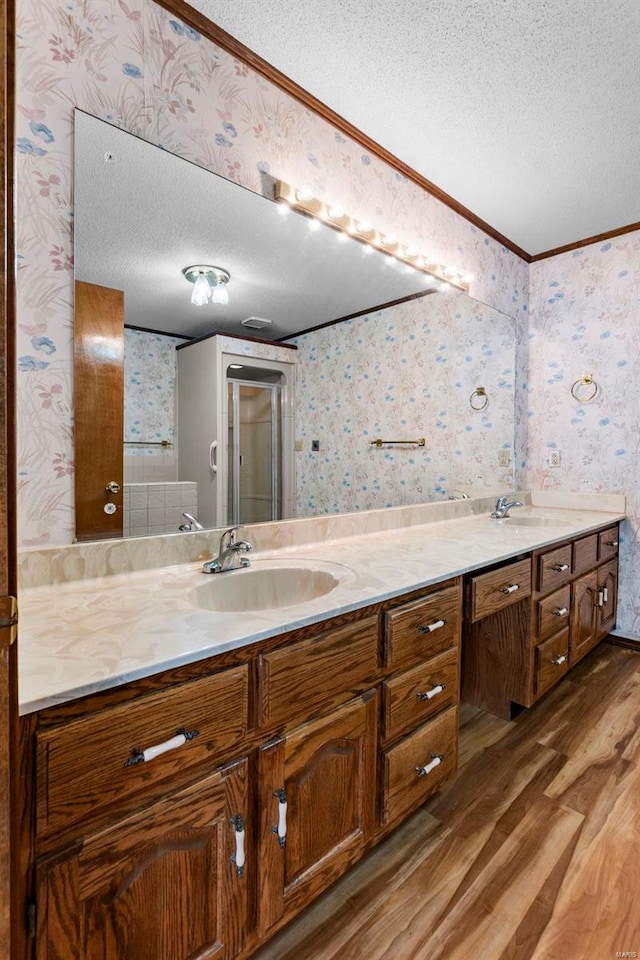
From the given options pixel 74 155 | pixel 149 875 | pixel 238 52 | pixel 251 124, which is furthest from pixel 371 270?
pixel 149 875

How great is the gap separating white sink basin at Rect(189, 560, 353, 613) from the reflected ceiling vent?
777 mm

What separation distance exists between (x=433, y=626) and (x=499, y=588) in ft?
1.46

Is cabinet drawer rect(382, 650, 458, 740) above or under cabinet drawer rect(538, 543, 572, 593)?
under

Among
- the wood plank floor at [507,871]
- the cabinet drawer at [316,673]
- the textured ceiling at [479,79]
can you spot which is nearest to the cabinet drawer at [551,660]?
the wood plank floor at [507,871]

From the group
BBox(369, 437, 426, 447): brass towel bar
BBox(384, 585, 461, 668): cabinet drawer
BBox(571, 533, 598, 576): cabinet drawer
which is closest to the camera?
BBox(384, 585, 461, 668): cabinet drawer

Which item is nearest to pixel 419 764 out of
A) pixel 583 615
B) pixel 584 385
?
pixel 583 615

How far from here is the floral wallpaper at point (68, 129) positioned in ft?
3.52

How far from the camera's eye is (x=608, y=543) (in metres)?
2.48

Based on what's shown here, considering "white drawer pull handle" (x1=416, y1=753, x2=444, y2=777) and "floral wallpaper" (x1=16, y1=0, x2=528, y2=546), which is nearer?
"floral wallpaper" (x1=16, y1=0, x2=528, y2=546)

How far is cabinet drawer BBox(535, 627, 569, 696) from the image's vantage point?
189 cm

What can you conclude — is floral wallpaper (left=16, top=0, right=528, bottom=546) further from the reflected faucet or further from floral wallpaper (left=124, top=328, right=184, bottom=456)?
the reflected faucet

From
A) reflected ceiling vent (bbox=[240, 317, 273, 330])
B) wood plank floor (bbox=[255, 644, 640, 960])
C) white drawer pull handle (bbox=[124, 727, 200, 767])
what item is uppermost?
reflected ceiling vent (bbox=[240, 317, 273, 330])

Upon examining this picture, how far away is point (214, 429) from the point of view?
1449 mm

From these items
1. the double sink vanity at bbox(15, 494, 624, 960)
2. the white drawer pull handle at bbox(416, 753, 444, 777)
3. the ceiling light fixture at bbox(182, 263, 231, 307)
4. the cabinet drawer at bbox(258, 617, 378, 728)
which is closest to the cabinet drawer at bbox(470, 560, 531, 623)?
the double sink vanity at bbox(15, 494, 624, 960)
